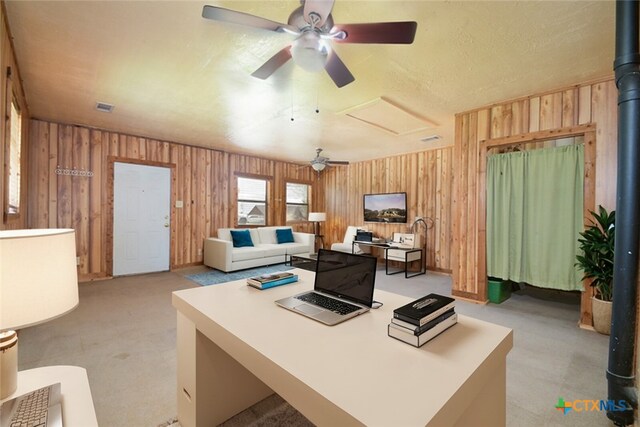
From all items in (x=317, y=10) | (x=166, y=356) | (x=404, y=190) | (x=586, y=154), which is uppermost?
(x=317, y=10)

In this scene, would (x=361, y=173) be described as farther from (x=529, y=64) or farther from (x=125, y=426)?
(x=125, y=426)

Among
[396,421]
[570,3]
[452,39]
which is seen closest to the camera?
[396,421]

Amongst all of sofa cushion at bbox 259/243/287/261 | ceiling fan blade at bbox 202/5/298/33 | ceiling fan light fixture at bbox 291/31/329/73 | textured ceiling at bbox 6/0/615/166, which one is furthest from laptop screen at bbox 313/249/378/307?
sofa cushion at bbox 259/243/287/261

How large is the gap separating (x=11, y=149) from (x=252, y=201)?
170 inches

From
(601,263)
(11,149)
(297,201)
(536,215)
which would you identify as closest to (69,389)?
(11,149)

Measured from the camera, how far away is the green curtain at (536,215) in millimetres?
3051

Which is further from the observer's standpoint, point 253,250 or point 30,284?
point 253,250

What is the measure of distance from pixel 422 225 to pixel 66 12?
580cm

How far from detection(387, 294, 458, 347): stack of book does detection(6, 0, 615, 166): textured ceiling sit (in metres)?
1.86

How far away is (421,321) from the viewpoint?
1.02 m

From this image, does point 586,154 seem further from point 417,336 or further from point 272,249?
point 272,249

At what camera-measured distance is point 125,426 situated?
1.56 m

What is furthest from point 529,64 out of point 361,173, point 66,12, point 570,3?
point 361,173

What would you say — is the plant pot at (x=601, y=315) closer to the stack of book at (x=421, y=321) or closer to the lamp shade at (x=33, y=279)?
the stack of book at (x=421, y=321)
